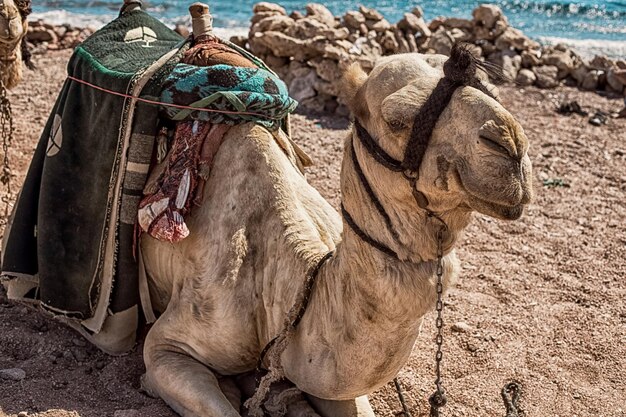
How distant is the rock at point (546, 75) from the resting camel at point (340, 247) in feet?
28.6

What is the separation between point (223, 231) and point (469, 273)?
2.42 m

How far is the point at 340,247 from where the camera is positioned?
10.2ft

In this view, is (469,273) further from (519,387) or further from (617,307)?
(519,387)

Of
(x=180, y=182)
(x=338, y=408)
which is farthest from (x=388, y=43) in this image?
(x=338, y=408)

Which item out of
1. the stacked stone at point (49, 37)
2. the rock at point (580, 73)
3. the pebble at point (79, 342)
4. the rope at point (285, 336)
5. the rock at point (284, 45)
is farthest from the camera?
the stacked stone at point (49, 37)

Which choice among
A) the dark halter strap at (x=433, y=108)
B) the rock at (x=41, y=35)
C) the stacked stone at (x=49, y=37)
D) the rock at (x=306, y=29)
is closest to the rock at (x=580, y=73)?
the rock at (x=306, y=29)

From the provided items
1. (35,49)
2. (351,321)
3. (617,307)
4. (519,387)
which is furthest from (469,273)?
(35,49)

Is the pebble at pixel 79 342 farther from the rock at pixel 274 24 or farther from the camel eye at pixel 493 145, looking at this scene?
the rock at pixel 274 24

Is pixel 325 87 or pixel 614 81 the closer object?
pixel 325 87

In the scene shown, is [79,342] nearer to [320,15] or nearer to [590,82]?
[320,15]

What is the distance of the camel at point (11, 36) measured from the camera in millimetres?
4855

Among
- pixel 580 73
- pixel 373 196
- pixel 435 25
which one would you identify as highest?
pixel 373 196

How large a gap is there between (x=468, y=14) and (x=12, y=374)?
23.8m

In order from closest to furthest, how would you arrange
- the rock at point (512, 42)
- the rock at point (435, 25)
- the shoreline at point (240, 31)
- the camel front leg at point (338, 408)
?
the camel front leg at point (338, 408) → the rock at point (512, 42) → the rock at point (435, 25) → the shoreline at point (240, 31)
